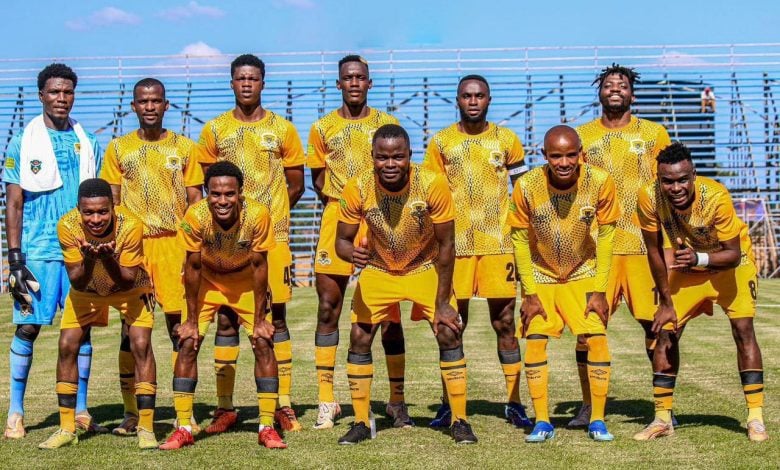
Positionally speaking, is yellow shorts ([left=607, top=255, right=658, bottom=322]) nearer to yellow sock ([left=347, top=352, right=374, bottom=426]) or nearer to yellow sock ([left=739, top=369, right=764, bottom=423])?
yellow sock ([left=739, top=369, right=764, bottom=423])

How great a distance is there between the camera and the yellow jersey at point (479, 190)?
28.5 feet

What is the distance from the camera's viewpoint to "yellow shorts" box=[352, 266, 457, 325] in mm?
7844

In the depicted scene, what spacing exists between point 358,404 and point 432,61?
26250 millimetres

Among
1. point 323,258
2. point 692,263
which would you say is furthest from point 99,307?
point 692,263

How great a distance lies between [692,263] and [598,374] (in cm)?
99

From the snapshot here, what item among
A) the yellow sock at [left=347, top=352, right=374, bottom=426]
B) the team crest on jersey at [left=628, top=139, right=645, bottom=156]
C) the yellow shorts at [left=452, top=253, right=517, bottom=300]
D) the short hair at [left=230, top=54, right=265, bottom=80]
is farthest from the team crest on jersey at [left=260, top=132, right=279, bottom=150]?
the team crest on jersey at [left=628, top=139, right=645, bottom=156]

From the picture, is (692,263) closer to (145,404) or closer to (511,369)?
(511,369)

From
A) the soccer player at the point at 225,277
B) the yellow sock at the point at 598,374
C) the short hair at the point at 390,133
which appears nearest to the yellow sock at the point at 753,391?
the yellow sock at the point at 598,374

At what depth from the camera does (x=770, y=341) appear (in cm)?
1436

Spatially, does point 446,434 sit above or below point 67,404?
below

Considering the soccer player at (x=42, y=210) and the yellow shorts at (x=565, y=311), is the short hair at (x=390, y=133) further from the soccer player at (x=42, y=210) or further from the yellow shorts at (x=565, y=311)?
the soccer player at (x=42, y=210)

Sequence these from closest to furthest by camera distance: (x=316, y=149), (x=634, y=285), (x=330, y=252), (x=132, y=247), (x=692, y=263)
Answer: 1. (x=692, y=263)
2. (x=132, y=247)
3. (x=634, y=285)
4. (x=330, y=252)
5. (x=316, y=149)

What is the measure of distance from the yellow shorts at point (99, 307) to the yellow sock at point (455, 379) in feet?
7.02

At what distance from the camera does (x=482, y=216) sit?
28.5ft
